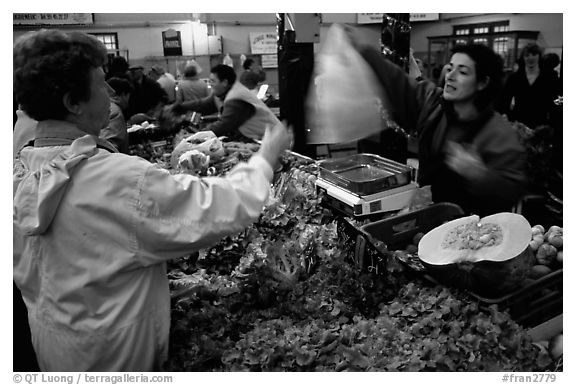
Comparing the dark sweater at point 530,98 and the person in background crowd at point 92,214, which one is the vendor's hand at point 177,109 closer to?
the dark sweater at point 530,98

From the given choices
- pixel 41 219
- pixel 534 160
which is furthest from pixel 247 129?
pixel 41 219

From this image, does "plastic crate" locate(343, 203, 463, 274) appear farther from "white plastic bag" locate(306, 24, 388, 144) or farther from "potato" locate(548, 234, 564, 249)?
"white plastic bag" locate(306, 24, 388, 144)

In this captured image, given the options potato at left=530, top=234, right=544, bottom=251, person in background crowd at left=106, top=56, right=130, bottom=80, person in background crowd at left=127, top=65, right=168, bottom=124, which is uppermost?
person in background crowd at left=106, top=56, right=130, bottom=80

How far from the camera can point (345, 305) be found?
1.79 metres

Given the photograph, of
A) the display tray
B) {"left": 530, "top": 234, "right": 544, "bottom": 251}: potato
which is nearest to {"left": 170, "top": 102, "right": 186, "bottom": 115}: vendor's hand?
the display tray

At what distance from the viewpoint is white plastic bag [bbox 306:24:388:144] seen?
9.48 feet

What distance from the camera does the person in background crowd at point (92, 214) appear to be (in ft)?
4.19

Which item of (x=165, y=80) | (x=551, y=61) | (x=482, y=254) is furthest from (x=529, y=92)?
(x=165, y=80)

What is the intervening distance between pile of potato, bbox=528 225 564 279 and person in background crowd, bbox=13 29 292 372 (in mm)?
1114

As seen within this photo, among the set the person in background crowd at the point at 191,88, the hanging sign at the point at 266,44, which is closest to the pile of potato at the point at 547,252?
the person in background crowd at the point at 191,88

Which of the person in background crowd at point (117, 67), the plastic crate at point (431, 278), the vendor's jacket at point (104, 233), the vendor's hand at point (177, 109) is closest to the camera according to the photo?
the vendor's jacket at point (104, 233)

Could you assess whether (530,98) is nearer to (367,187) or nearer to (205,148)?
(367,187)

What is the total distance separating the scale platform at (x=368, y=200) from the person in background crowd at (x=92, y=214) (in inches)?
31.2

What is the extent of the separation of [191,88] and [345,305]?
6.08m
